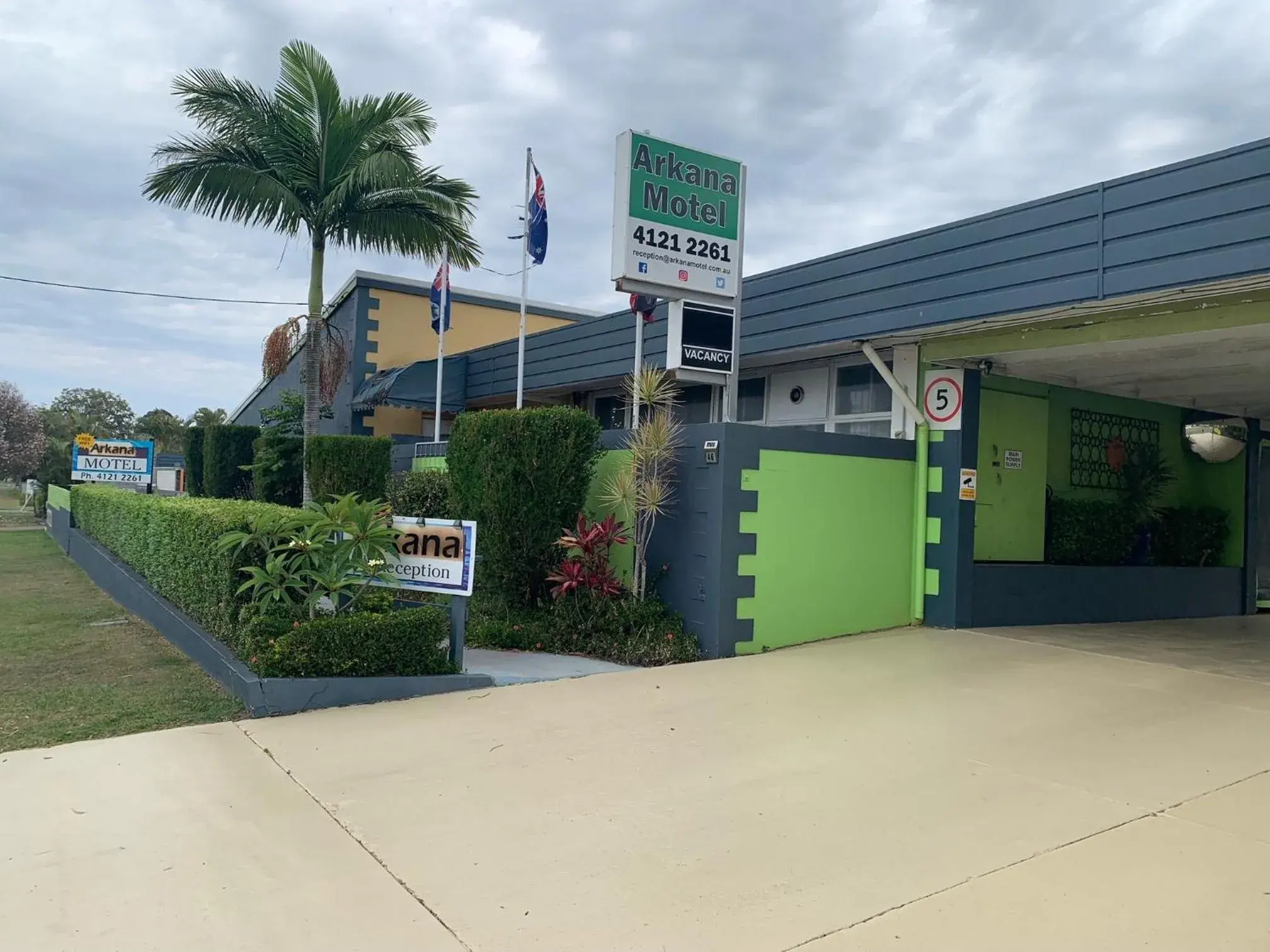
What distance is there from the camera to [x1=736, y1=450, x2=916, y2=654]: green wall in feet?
26.8

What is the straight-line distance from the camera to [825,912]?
3.39m

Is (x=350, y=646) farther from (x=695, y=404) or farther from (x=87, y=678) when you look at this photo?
(x=695, y=404)

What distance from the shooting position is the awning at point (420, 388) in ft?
55.3

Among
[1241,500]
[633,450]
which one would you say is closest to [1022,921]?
[633,450]

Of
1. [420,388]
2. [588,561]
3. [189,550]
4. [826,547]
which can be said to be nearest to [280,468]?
[420,388]

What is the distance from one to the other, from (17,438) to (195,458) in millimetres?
23018

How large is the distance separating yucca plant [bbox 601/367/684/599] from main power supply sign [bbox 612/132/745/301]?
3.21 feet

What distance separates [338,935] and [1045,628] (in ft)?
28.4

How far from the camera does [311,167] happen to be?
42.6 ft

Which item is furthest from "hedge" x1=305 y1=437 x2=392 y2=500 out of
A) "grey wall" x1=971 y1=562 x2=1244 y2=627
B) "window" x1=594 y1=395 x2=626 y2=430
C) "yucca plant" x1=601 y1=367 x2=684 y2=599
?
"grey wall" x1=971 y1=562 x2=1244 y2=627

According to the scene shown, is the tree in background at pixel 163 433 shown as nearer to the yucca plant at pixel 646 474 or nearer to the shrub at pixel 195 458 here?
the shrub at pixel 195 458

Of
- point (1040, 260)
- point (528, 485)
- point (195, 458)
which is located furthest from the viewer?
point (195, 458)

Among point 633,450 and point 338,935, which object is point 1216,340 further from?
point 338,935

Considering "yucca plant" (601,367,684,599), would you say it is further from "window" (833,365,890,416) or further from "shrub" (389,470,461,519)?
"shrub" (389,470,461,519)
